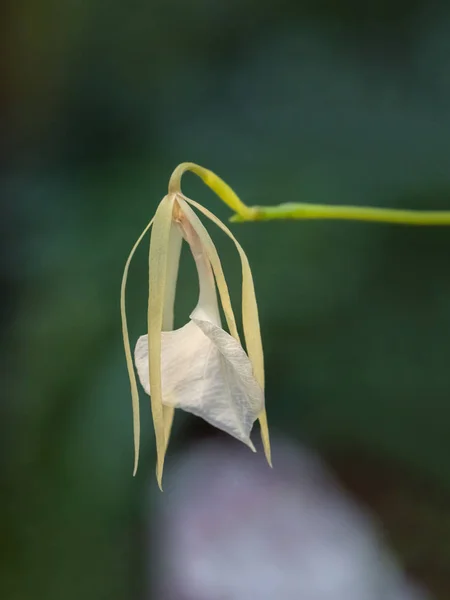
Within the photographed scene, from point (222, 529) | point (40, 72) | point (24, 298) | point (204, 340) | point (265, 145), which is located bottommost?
point (222, 529)

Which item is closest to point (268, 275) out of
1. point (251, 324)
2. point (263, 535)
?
point (263, 535)

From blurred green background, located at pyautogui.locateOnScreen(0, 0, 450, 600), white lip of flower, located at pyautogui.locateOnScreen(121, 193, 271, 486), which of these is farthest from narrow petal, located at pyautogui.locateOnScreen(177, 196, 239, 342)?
blurred green background, located at pyautogui.locateOnScreen(0, 0, 450, 600)

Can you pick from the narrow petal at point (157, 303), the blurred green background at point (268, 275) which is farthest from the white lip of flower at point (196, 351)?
the blurred green background at point (268, 275)

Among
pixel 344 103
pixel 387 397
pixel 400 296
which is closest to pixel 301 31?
pixel 344 103

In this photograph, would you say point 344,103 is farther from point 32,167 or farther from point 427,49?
point 32,167

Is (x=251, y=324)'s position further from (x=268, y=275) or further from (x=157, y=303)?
(x=268, y=275)

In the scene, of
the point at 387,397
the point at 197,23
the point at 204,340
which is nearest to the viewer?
the point at 204,340

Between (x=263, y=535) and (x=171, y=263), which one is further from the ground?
(x=171, y=263)
